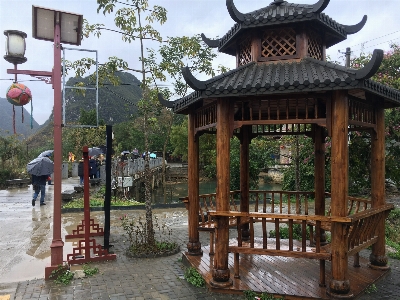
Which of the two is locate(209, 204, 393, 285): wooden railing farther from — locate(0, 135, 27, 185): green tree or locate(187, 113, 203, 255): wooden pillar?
locate(0, 135, 27, 185): green tree

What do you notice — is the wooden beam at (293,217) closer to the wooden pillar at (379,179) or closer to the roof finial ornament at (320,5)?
the wooden pillar at (379,179)

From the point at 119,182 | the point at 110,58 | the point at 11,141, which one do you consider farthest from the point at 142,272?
the point at 11,141

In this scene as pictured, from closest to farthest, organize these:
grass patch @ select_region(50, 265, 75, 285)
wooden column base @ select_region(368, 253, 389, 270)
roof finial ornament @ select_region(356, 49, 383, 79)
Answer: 1. roof finial ornament @ select_region(356, 49, 383, 79)
2. grass patch @ select_region(50, 265, 75, 285)
3. wooden column base @ select_region(368, 253, 389, 270)

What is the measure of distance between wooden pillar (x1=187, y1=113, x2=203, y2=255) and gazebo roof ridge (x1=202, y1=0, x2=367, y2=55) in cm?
174

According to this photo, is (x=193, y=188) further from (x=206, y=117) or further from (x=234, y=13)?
(x=234, y=13)

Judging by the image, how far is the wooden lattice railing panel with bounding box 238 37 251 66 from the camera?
5951mm

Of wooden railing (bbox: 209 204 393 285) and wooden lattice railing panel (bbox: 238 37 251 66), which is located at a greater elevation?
wooden lattice railing panel (bbox: 238 37 251 66)

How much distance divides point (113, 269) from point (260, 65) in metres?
4.33

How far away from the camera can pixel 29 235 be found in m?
8.83

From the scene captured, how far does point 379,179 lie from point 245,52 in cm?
315

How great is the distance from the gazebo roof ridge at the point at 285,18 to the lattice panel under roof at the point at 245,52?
0.70 feet

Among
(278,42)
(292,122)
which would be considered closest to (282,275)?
(292,122)

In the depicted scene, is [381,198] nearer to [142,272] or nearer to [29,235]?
[142,272]

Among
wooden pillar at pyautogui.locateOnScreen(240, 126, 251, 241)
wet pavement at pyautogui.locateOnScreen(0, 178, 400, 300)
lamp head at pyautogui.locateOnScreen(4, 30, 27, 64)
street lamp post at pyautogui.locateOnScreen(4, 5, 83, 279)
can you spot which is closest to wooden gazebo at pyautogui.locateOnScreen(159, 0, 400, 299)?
wet pavement at pyautogui.locateOnScreen(0, 178, 400, 300)
